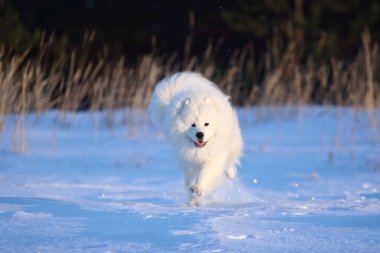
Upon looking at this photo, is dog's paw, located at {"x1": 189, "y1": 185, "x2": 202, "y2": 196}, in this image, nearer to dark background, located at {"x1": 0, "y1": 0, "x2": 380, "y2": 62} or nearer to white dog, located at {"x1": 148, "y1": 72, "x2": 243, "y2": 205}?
white dog, located at {"x1": 148, "y1": 72, "x2": 243, "y2": 205}

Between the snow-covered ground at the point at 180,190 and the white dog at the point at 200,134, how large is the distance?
0.76ft

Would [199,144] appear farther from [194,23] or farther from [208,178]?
[194,23]

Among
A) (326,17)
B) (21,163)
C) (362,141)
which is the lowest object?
(21,163)

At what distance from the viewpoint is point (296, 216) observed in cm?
372

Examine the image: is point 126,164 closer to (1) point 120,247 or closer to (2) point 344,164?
(2) point 344,164

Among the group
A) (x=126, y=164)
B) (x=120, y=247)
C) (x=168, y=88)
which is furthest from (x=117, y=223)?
(x=126, y=164)

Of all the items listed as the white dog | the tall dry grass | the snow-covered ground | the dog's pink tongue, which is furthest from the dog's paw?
the tall dry grass

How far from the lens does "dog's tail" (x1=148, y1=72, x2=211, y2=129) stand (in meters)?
5.38

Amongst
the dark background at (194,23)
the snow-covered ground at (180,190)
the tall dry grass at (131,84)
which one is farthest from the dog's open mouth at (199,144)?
the dark background at (194,23)

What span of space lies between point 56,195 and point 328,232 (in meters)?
2.32

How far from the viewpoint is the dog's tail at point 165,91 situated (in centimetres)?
538

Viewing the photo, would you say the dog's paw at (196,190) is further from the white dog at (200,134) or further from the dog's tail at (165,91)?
the dog's tail at (165,91)

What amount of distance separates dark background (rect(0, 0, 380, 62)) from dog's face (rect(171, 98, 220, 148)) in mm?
6885

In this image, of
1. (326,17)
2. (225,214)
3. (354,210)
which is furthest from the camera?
(326,17)
